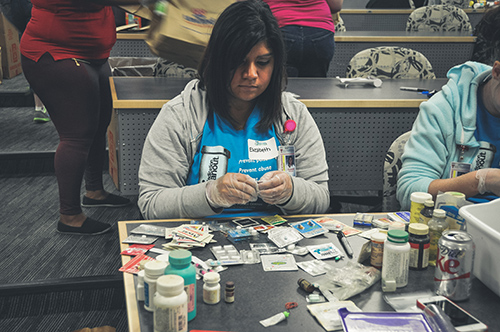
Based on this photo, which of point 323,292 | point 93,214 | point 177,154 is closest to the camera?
point 323,292

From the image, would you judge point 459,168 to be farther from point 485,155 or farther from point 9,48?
point 9,48

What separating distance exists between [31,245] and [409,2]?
6844 mm

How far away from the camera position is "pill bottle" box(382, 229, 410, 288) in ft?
3.62

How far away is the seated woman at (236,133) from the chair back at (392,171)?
30cm

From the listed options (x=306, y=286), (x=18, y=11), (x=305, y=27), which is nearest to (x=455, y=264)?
(x=306, y=286)

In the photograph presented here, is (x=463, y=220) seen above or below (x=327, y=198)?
above

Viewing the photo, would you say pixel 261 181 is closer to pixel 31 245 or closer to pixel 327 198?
pixel 327 198

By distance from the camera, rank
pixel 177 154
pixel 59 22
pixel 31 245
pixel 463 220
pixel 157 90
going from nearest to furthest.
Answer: pixel 463 220, pixel 177 154, pixel 59 22, pixel 157 90, pixel 31 245

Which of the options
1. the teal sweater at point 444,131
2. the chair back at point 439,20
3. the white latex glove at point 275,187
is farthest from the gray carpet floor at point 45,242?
the chair back at point 439,20

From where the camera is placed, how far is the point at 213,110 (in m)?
1.75

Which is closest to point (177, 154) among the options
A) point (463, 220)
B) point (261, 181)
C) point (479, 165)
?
point (261, 181)

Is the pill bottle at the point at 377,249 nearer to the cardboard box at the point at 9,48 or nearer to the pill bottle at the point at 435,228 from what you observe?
the pill bottle at the point at 435,228

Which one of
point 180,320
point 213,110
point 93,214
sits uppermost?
point 213,110

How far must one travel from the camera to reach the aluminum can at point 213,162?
169 centimetres
